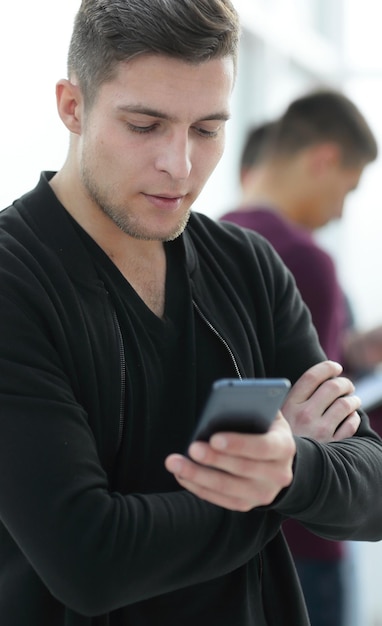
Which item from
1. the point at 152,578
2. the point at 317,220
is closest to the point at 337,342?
the point at 317,220

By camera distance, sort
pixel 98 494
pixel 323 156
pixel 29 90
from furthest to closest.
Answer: pixel 323 156, pixel 29 90, pixel 98 494

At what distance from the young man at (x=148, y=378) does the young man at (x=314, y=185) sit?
1061mm

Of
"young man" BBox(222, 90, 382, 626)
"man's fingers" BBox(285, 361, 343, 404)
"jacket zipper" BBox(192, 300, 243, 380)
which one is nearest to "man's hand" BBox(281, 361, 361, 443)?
"man's fingers" BBox(285, 361, 343, 404)

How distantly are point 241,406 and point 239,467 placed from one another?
89 mm

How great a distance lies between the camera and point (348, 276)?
6.62m

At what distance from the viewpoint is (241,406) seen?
97cm

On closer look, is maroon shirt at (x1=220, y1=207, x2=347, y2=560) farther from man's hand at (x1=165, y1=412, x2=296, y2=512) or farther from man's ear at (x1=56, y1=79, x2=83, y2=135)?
man's hand at (x1=165, y1=412, x2=296, y2=512)

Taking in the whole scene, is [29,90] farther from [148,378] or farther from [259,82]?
[259,82]

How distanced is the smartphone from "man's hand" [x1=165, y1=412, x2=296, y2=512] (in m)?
0.01

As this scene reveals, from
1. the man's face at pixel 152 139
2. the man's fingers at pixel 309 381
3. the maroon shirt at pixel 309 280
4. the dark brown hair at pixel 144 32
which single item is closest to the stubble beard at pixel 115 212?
the man's face at pixel 152 139

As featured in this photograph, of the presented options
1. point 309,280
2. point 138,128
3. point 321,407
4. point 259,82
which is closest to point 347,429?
point 321,407

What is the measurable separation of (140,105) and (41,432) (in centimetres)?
43

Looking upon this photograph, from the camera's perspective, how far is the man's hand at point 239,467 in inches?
39.6

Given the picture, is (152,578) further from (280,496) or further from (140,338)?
(140,338)
